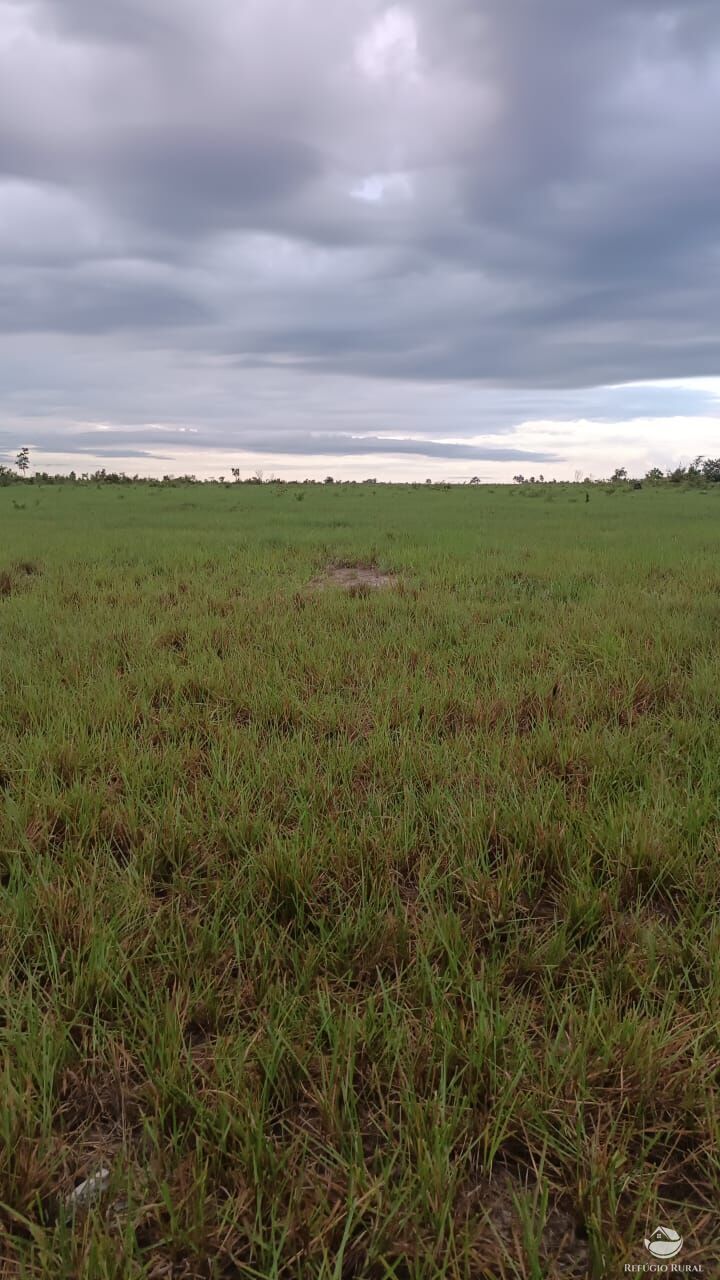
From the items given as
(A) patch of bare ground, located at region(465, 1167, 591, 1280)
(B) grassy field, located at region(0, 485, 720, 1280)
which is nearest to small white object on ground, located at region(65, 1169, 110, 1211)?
(B) grassy field, located at region(0, 485, 720, 1280)

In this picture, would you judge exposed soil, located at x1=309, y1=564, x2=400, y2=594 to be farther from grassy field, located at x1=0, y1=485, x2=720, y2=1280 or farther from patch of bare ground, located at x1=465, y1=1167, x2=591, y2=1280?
patch of bare ground, located at x1=465, y1=1167, x2=591, y2=1280

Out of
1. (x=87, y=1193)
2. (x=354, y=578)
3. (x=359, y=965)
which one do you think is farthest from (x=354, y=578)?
(x=87, y=1193)

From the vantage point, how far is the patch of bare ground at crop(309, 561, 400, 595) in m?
6.64

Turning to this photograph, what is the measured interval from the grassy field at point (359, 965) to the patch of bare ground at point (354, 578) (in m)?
2.56

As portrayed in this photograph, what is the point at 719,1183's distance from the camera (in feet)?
4.02

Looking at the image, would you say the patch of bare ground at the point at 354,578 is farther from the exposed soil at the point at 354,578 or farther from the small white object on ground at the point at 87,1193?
the small white object on ground at the point at 87,1193

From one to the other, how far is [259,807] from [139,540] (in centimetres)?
863

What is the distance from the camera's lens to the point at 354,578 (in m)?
7.46

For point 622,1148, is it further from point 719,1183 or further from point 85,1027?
point 85,1027

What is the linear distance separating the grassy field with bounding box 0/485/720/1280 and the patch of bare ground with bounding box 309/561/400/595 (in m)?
2.56

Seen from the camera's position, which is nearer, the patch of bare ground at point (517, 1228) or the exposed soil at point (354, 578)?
the patch of bare ground at point (517, 1228)

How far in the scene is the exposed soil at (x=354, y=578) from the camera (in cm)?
671

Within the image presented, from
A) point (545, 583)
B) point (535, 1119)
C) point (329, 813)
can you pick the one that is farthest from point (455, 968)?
point (545, 583)

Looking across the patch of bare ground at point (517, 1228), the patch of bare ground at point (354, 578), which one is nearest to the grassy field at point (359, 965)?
the patch of bare ground at point (517, 1228)
